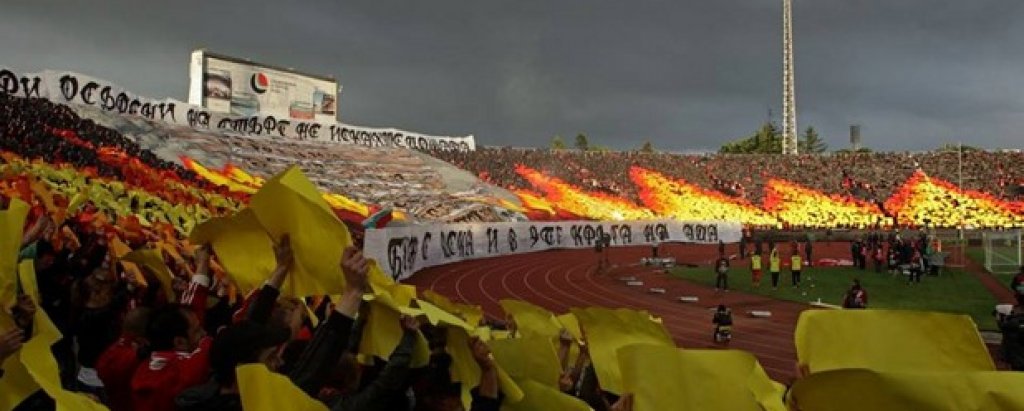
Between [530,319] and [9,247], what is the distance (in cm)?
265

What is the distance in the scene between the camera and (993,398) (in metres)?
1.70

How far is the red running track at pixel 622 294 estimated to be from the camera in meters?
16.5

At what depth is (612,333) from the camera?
3.59m

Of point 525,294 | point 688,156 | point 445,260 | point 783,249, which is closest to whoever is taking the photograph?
point 525,294

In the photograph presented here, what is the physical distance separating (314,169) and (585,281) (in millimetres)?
24912

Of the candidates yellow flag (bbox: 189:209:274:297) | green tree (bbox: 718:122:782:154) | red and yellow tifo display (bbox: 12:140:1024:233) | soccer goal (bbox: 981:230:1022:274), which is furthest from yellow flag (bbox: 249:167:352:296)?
green tree (bbox: 718:122:782:154)

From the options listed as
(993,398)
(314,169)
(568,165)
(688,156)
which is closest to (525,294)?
(993,398)

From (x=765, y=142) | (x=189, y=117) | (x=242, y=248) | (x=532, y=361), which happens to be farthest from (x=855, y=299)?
(x=765, y=142)

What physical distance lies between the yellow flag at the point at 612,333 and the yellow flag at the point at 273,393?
159 cm

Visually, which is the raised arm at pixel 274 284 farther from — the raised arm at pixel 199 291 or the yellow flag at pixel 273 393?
the raised arm at pixel 199 291

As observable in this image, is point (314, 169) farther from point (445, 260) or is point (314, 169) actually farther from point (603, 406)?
point (603, 406)

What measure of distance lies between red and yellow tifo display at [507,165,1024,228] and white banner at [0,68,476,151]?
9562mm

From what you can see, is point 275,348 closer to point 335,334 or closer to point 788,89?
point 335,334

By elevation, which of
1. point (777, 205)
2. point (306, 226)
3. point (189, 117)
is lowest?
point (306, 226)
